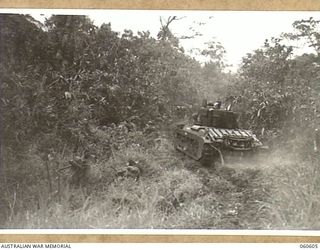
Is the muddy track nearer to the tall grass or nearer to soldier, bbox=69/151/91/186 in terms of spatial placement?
the tall grass

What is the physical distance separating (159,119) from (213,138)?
46 centimetres

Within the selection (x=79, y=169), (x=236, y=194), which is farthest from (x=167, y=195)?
(x=79, y=169)

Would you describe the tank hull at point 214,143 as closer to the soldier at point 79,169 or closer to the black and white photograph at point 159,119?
the black and white photograph at point 159,119

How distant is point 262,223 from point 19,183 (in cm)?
189

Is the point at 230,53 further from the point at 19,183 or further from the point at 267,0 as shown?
the point at 19,183

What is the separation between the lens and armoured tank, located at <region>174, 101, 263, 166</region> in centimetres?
409

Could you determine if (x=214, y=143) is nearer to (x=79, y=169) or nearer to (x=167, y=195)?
(x=167, y=195)

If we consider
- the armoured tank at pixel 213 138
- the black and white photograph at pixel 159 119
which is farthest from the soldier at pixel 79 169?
the armoured tank at pixel 213 138

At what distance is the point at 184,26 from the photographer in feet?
13.3

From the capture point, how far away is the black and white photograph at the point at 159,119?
13.1ft

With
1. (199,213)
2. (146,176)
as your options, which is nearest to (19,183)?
(146,176)

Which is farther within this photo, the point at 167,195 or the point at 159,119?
the point at 159,119

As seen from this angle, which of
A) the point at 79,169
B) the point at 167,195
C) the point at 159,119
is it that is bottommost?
the point at 167,195

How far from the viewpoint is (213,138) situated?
4.13 m
